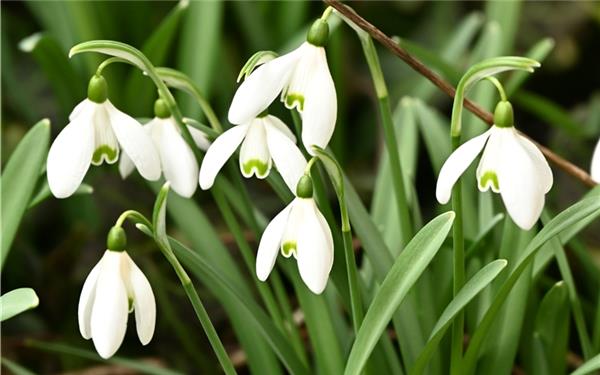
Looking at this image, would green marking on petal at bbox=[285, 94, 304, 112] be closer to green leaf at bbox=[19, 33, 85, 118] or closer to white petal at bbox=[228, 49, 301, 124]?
white petal at bbox=[228, 49, 301, 124]

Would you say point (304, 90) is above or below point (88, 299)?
above

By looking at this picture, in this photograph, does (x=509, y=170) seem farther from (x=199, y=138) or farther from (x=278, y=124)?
(x=199, y=138)

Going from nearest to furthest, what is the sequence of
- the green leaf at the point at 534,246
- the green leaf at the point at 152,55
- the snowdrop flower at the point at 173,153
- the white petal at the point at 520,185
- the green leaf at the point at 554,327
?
the white petal at the point at 520,185 → the green leaf at the point at 534,246 → the snowdrop flower at the point at 173,153 → the green leaf at the point at 554,327 → the green leaf at the point at 152,55

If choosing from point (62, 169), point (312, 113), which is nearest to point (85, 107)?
point (62, 169)

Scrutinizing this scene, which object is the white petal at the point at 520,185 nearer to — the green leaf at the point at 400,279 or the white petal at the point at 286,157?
the green leaf at the point at 400,279

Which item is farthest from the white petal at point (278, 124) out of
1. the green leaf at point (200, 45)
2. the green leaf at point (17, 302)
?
the green leaf at point (200, 45)

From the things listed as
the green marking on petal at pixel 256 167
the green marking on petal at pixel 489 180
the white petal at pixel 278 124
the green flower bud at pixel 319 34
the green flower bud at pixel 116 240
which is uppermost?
the green flower bud at pixel 319 34

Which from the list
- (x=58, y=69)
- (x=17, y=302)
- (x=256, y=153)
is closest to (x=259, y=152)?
(x=256, y=153)
